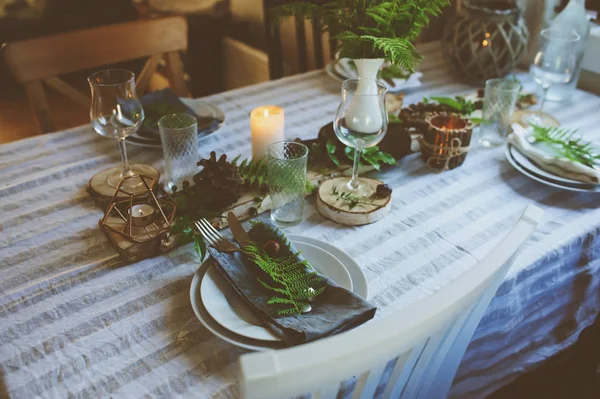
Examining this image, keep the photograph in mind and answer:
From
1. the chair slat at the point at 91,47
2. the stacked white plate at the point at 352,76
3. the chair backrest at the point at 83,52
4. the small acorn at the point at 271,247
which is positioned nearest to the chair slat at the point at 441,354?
the small acorn at the point at 271,247

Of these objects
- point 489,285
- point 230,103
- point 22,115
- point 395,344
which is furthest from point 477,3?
point 22,115

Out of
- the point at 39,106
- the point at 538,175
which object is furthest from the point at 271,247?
the point at 39,106

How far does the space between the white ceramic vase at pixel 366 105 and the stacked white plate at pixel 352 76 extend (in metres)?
0.40

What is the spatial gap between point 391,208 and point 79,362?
0.59 metres

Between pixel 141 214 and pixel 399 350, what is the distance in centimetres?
55

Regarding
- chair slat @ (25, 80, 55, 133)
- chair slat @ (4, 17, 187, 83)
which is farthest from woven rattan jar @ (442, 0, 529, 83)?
chair slat @ (25, 80, 55, 133)

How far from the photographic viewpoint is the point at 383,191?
102cm

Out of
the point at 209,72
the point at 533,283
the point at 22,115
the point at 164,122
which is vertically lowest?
the point at 22,115

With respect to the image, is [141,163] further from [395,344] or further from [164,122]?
[395,344]

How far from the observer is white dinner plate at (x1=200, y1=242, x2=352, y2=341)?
737mm

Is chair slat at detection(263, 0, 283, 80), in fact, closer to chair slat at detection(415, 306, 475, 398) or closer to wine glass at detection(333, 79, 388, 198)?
wine glass at detection(333, 79, 388, 198)

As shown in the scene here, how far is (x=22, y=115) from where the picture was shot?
10.9 feet

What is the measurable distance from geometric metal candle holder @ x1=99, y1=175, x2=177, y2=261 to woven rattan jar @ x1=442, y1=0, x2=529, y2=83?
96cm

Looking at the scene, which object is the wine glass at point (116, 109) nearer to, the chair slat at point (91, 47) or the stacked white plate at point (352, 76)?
the chair slat at point (91, 47)
